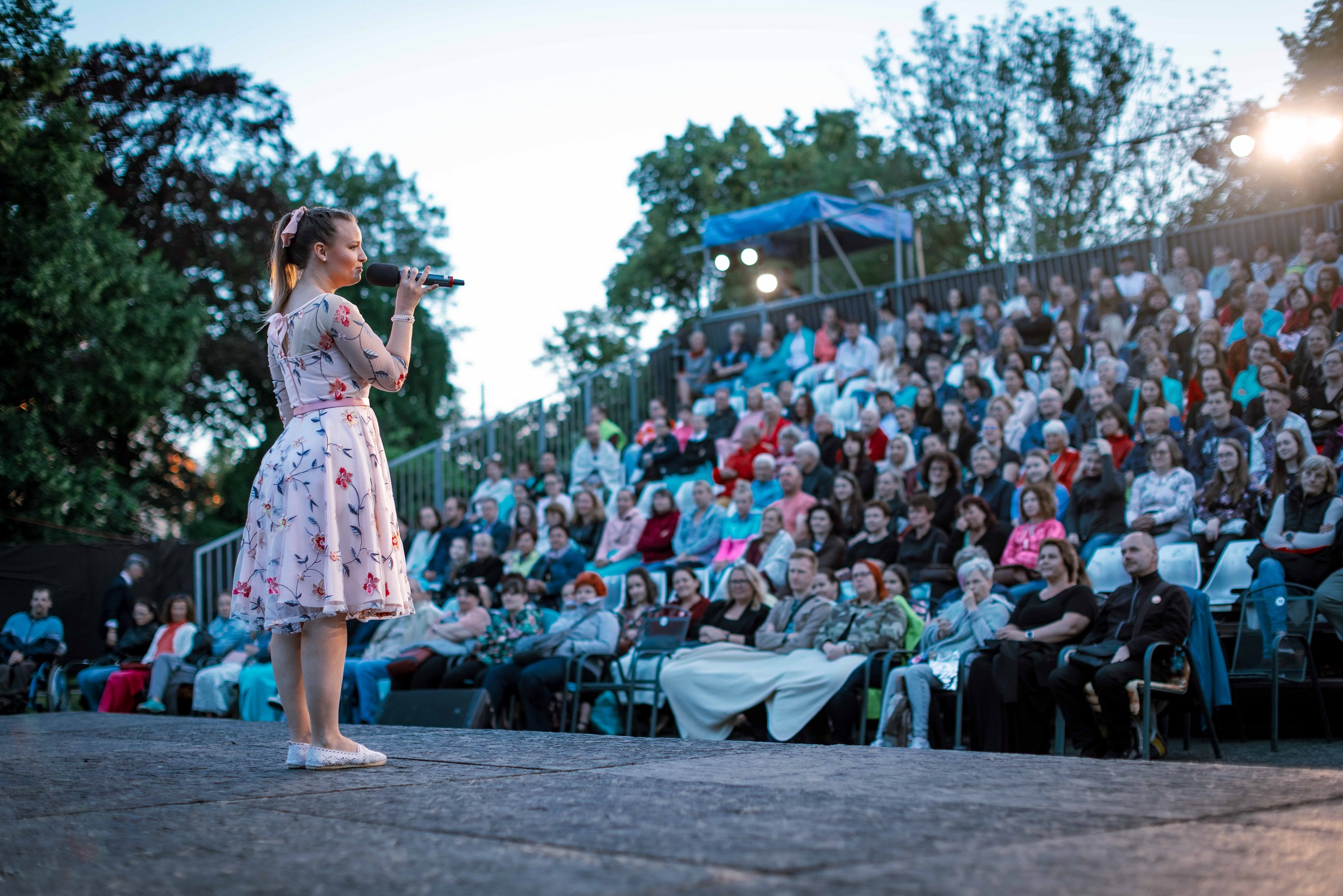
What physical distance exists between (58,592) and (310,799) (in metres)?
11.1

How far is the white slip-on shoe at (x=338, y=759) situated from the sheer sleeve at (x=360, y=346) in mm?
924

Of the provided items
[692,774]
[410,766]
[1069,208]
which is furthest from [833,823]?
[1069,208]

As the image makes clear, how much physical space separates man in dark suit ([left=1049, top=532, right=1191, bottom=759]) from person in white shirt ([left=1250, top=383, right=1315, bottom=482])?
215 centimetres

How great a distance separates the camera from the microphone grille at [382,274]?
3.34 meters

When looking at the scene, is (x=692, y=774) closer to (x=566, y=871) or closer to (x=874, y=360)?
(x=566, y=871)

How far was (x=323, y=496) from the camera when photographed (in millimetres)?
3072

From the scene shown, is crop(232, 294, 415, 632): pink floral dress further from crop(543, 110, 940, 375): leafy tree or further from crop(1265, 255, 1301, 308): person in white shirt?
crop(543, 110, 940, 375): leafy tree

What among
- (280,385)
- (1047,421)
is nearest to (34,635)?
(1047,421)

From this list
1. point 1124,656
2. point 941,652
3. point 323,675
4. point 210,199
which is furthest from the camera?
point 210,199

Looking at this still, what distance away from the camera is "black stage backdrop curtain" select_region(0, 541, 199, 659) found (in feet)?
39.0

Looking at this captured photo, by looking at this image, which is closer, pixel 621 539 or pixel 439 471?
pixel 621 539

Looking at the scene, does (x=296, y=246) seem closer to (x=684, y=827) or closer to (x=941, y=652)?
(x=684, y=827)

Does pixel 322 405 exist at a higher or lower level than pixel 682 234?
lower

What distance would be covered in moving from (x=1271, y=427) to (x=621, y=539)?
5.26 meters
